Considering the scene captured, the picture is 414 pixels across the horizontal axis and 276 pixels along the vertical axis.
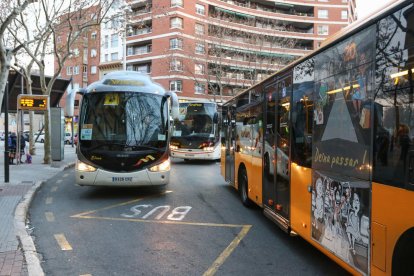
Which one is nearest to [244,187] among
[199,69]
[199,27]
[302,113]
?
[302,113]

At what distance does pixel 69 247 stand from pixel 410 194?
4863 mm

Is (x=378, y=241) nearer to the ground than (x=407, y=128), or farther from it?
nearer to the ground

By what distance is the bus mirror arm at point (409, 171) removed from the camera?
328 cm

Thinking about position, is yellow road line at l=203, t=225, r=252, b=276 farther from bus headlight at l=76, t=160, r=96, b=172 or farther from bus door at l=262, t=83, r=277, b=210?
bus headlight at l=76, t=160, r=96, b=172

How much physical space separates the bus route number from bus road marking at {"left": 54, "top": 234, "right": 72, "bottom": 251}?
5.87 feet

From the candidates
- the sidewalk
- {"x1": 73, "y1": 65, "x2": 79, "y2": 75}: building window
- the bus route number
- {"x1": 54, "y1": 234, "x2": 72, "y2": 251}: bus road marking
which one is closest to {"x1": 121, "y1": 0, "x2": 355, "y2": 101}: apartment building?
{"x1": 73, "y1": 65, "x2": 79, "y2": 75}: building window

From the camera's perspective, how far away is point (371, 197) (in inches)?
153

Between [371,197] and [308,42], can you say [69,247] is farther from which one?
[308,42]

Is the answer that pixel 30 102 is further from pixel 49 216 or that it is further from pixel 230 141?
pixel 49 216

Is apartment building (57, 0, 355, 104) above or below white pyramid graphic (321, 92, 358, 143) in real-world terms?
above

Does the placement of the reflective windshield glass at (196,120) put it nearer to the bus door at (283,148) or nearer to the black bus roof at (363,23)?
the bus door at (283,148)

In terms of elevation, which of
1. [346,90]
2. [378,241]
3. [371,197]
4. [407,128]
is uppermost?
[346,90]

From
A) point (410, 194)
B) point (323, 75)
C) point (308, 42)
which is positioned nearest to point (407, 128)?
point (410, 194)

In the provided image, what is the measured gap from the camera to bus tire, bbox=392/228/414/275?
3391 millimetres
